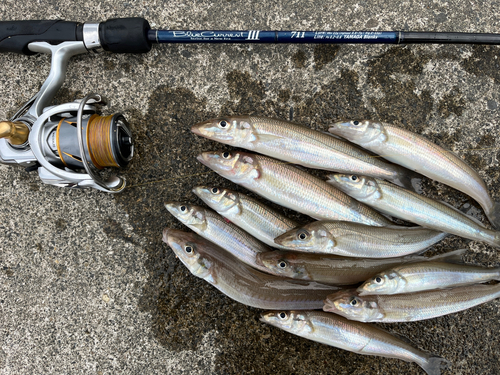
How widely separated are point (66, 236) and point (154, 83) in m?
1.65

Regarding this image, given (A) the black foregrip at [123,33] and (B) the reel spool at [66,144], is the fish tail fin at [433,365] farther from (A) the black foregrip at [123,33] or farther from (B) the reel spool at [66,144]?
(A) the black foregrip at [123,33]

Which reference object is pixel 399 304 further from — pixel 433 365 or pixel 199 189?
pixel 199 189

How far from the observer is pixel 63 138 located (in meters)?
2.61

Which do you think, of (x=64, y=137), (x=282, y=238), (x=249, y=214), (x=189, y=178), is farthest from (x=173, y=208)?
(x=64, y=137)

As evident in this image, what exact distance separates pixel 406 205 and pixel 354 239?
0.52m

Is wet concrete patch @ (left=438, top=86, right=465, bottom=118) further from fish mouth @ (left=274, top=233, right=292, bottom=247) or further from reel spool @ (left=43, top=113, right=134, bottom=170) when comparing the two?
reel spool @ (left=43, top=113, right=134, bottom=170)

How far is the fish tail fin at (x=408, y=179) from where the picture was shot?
2.72 meters

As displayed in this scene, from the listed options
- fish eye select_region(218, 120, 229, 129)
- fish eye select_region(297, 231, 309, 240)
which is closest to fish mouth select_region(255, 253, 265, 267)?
fish eye select_region(297, 231, 309, 240)

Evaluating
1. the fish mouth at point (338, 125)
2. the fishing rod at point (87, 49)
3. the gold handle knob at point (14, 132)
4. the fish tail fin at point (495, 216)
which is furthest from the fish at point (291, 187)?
the gold handle knob at point (14, 132)

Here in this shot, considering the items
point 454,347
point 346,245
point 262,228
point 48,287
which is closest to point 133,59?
point 262,228

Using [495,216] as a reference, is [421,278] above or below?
below

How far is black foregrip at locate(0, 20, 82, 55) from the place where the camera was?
106 inches

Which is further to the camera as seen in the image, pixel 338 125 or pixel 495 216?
pixel 495 216

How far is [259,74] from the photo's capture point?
2.96 metres
